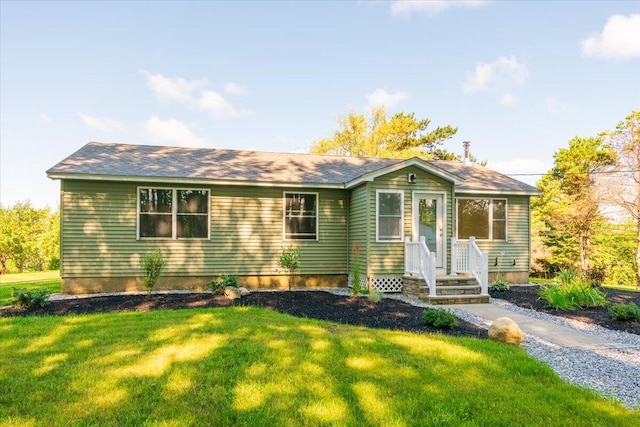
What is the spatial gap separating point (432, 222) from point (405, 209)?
2.92 ft

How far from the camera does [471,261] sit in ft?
34.8

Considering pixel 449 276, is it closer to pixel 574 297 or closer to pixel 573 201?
pixel 574 297

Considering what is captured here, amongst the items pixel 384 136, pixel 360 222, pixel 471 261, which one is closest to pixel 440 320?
pixel 471 261

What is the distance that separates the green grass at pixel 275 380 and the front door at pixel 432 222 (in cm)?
575

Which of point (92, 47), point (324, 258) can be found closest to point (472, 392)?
point (324, 258)

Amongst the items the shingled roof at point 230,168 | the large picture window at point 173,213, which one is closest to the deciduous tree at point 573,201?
the shingled roof at point 230,168

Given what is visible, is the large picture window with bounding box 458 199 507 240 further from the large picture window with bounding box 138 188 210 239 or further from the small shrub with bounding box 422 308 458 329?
the large picture window with bounding box 138 188 210 239

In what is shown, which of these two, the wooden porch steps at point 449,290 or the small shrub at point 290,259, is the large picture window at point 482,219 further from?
the small shrub at point 290,259

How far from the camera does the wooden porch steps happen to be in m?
9.51

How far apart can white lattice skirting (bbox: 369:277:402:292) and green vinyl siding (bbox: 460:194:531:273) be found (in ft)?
12.8

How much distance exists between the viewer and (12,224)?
1017 inches

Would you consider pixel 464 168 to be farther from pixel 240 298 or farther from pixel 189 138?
pixel 189 138

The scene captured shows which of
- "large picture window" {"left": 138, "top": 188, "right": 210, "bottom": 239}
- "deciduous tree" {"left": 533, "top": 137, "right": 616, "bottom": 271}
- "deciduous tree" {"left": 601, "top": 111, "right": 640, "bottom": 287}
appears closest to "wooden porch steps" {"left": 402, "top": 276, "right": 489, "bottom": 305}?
"large picture window" {"left": 138, "top": 188, "right": 210, "bottom": 239}

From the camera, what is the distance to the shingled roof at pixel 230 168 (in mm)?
10492
